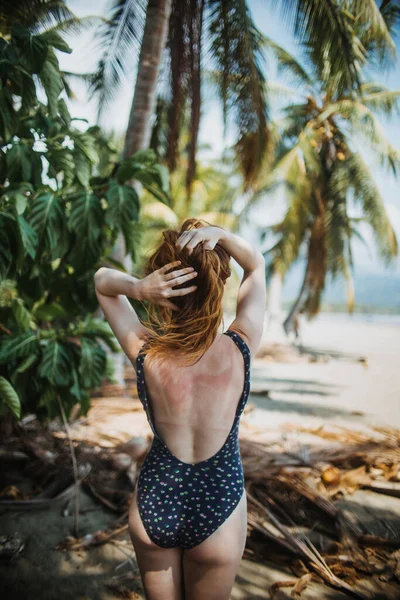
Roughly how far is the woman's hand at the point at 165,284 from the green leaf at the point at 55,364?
1.53m

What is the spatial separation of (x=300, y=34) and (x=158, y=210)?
1149 cm

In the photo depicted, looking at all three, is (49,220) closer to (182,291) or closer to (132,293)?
(132,293)

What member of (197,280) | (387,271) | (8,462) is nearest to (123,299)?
(197,280)

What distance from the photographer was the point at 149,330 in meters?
1.58

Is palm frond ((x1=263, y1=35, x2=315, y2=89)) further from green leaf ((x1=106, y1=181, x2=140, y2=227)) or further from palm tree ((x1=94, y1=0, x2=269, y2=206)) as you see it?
green leaf ((x1=106, y1=181, x2=140, y2=227))

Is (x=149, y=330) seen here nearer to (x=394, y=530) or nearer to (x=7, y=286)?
(x=7, y=286)

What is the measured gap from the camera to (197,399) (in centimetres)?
143

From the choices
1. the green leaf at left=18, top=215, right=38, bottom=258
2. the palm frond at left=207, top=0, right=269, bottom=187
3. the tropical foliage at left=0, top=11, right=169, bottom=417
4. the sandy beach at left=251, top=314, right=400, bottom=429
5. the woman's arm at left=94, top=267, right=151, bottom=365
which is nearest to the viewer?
the woman's arm at left=94, top=267, right=151, bottom=365

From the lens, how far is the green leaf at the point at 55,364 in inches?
106

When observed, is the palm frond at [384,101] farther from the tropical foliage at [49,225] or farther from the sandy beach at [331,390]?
the tropical foliage at [49,225]

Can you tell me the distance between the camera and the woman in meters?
1.42

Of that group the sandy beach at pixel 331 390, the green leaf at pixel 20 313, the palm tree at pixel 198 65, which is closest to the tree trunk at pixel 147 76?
the palm tree at pixel 198 65

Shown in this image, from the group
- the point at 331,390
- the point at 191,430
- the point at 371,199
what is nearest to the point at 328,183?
the point at 371,199

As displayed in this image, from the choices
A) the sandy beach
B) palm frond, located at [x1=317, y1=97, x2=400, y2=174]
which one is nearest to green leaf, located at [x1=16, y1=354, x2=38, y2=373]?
the sandy beach
